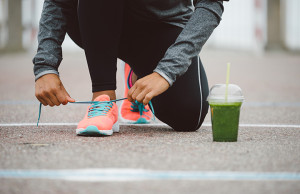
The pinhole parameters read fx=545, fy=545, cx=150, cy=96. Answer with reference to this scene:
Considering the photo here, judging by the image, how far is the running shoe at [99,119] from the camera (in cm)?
228

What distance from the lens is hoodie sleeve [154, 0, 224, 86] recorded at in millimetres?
2217

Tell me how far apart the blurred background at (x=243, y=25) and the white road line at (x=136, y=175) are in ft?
38.0

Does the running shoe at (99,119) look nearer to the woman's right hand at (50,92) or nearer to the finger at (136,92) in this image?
the woman's right hand at (50,92)

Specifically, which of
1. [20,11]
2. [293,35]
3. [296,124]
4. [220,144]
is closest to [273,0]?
[293,35]

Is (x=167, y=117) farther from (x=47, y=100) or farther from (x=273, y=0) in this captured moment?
(x=273, y=0)

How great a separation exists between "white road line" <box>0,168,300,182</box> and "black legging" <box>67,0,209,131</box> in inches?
33.7

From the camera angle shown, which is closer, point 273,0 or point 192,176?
point 192,176

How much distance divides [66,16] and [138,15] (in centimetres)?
34

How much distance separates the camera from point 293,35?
43.8ft

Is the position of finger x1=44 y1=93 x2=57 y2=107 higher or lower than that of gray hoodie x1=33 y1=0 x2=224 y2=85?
lower

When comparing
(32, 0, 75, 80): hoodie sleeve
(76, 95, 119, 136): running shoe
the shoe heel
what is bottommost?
the shoe heel

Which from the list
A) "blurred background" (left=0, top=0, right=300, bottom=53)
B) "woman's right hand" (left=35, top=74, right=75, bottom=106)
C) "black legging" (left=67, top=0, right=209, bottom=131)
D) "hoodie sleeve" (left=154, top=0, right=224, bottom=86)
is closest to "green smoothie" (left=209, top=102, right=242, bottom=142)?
"hoodie sleeve" (left=154, top=0, right=224, bottom=86)

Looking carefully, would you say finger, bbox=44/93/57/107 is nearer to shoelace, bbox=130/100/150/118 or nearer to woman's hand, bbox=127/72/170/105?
woman's hand, bbox=127/72/170/105

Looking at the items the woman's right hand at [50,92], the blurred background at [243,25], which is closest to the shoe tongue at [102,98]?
the woman's right hand at [50,92]
